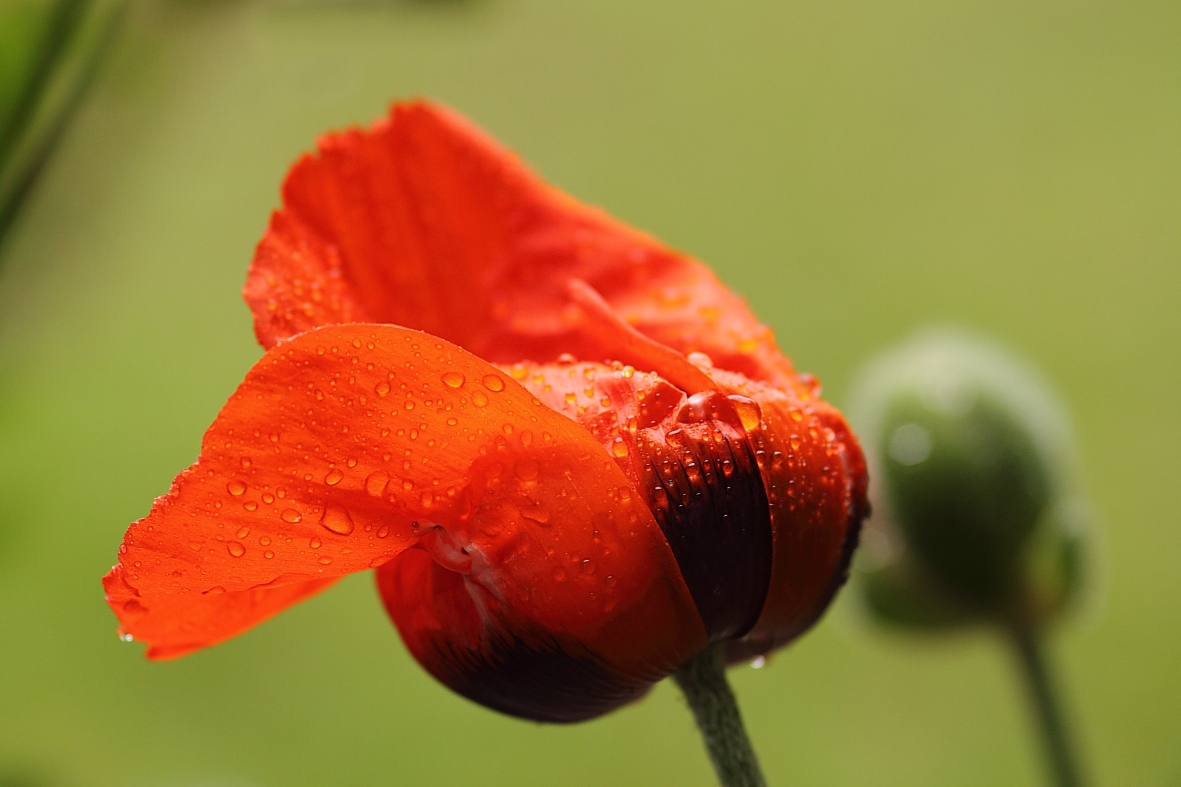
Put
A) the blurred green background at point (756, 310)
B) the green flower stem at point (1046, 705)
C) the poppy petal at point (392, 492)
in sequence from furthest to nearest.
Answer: the blurred green background at point (756, 310) < the green flower stem at point (1046, 705) < the poppy petal at point (392, 492)

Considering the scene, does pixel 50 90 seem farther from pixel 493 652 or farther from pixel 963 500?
pixel 963 500

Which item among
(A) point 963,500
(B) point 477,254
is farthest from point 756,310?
(B) point 477,254

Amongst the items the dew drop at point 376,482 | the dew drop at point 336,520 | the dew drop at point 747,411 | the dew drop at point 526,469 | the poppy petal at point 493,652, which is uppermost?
the dew drop at point 747,411

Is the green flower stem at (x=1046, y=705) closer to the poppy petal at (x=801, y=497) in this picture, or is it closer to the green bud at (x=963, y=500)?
the green bud at (x=963, y=500)

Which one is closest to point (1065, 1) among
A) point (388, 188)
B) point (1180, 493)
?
point (1180, 493)

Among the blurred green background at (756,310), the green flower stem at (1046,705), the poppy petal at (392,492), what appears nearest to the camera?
the poppy petal at (392,492)

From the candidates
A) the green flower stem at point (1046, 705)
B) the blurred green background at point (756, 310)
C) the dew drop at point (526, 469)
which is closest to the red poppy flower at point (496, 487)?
the dew drop at point (526, 469)

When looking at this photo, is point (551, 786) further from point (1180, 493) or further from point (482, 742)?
point (1180, 493)
